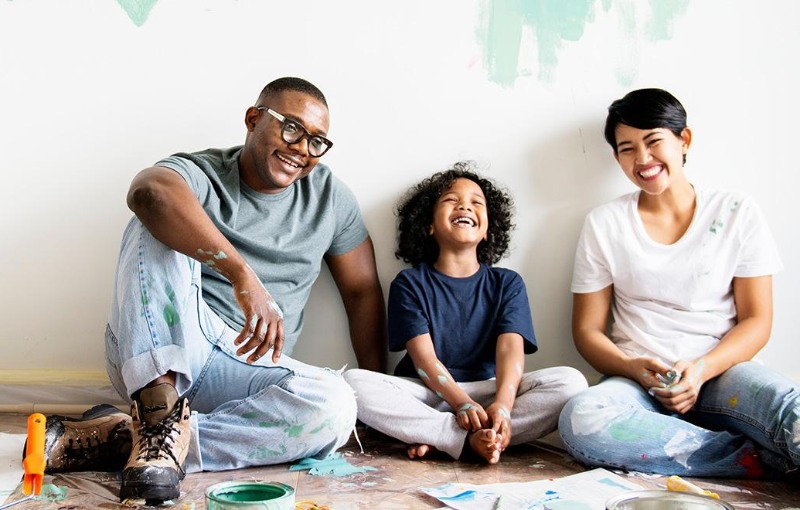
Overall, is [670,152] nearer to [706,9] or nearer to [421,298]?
[706,9]

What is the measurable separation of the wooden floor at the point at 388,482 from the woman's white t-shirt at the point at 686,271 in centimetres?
38

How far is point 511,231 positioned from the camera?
2.26m

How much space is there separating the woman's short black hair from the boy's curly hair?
13.9 inches

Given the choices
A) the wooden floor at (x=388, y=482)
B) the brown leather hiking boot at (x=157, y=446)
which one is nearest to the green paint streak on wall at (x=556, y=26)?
the wooden floor at (x=388, y=482)

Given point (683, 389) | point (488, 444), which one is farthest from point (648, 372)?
point (488, 444)

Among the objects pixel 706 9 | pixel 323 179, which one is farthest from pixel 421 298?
pixel 706 9

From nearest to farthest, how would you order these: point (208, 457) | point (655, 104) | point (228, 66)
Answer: point (208, 457), point (655, 104), point (228, 66)

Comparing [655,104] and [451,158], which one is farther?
[451,158]

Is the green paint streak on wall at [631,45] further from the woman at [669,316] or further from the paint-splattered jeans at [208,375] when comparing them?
the paint-splattered jeans at [208,375]

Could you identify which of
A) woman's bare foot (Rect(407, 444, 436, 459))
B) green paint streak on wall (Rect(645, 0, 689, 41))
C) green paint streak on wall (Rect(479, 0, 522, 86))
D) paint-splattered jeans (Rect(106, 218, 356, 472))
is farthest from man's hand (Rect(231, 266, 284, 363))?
green paint streak on wall (Rect(645, 0, 689, 41))

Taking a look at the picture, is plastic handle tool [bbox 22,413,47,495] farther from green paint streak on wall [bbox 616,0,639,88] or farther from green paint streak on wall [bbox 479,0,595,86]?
green paint streak on wall [bbox 616,0,639,88]

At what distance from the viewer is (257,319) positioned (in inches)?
59.6

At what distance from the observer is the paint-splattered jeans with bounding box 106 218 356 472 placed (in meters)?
1.58

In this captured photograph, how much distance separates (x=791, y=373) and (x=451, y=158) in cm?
111
